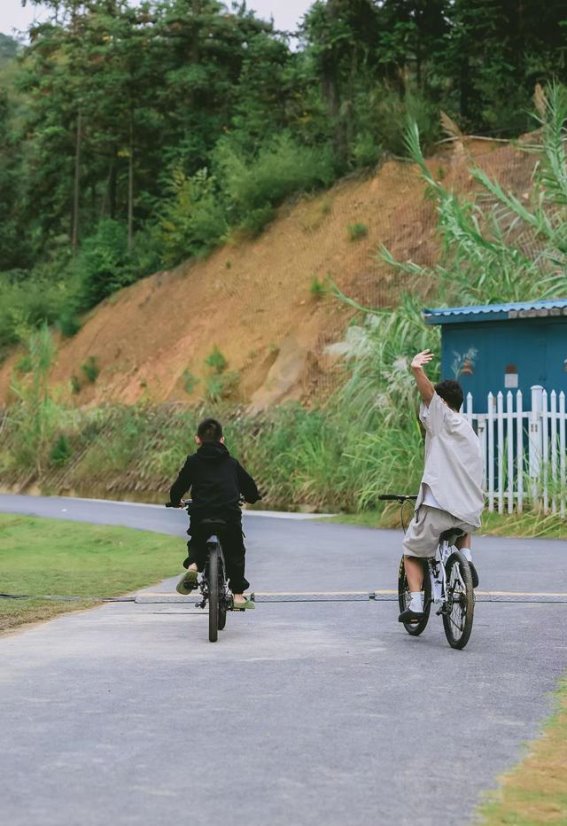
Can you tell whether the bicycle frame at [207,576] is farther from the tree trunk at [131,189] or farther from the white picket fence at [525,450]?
the tree trunk at [131,189]

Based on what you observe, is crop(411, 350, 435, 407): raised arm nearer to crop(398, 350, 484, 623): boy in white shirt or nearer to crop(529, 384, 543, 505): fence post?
crop(398, 350, 484, 623): boy in white shirt

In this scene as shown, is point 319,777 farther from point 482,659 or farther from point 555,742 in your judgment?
point 482,659

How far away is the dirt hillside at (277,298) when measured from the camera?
1465 inches

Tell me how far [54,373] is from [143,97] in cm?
937

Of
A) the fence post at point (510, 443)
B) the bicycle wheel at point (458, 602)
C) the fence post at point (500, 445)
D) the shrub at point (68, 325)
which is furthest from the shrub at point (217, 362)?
the bicycle wheel at point (458, 602)

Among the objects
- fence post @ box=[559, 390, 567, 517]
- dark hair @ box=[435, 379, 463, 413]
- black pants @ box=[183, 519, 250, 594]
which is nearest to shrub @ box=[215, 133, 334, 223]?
fence post @ box=[559, 390, 567, 517]

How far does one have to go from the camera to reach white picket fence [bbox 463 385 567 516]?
19750 mm

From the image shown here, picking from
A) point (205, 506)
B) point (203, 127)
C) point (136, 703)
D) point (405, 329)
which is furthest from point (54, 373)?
point (136, 703)

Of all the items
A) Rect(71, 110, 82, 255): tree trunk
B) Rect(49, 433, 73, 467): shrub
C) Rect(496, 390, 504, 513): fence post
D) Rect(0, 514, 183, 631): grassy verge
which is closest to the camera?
Rect(0, 514, 183, 631): grassy verge

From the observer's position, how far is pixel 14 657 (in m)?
9.80

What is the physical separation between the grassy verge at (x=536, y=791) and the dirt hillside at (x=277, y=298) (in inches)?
1093

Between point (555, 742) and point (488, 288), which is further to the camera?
point (488, 288)

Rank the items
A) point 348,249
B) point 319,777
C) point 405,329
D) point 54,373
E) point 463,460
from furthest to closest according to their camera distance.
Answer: point 54,373 < point 348,249 < point 405,329 < point 463,460 < point 319,777

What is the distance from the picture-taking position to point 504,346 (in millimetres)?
22047
